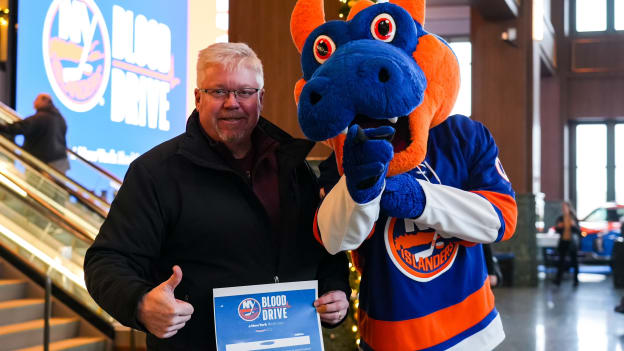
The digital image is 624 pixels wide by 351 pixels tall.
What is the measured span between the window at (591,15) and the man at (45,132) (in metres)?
17.0

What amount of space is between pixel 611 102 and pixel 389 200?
21620mm

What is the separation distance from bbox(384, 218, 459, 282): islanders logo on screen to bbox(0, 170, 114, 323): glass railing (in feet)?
14.9

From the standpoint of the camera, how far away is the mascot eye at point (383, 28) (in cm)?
190

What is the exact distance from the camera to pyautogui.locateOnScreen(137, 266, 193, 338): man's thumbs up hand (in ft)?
6.12

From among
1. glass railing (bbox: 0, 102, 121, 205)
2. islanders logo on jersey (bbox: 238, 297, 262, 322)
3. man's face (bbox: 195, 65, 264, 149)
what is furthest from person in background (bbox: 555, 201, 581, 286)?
islanders logo on jersey (bbox: 238, 297, 262, 322)

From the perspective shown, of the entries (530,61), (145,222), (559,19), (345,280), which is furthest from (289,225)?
(559,19)

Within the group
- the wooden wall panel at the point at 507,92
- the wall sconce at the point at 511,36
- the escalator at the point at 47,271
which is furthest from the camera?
the wooden wall panel at the point at 507,92

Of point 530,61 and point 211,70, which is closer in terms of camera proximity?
point 211,70

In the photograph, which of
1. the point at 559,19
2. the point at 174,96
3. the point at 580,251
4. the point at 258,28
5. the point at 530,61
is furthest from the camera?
the point at 559,19

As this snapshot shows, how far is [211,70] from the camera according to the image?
7.22ft

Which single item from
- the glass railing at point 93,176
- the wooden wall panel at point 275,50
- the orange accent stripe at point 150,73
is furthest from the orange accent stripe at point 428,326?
the orange accent stripe at point 150,73

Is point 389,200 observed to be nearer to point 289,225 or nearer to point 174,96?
point 289,225

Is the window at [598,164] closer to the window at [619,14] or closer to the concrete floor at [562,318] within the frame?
the window at [619,14]

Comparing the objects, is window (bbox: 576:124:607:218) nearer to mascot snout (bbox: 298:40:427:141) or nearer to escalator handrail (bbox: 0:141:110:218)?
escalator handrail (bbox: 0:141:110:218)
